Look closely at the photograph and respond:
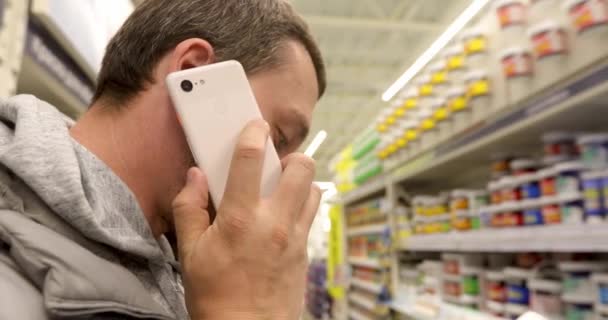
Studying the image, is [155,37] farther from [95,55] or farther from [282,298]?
[95,55]

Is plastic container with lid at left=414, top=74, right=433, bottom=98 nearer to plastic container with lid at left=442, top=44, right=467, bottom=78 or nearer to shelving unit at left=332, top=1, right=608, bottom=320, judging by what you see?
shelving unit at left=332, top=1, right=608, bottom=320

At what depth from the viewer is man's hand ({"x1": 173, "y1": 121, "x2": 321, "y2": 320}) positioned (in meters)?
0.60

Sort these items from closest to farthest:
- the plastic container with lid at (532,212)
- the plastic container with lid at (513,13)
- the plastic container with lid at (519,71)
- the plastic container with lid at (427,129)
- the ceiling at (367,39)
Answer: the plastic container with lid at (532,212), the plastic container with lid at (519,71), the plastic container with lid at (513,13), the plastic container with lid at (427,129), the ceiling at (367,39)

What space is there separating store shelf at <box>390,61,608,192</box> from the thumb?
1.20 meters

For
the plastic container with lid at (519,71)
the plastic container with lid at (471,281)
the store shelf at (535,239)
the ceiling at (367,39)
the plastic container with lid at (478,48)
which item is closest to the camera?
the store shelf at (535,239)

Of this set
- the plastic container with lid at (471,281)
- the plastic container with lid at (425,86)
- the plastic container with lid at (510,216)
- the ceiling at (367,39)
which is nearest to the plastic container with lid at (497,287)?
the plastic container with lid at (471,281)

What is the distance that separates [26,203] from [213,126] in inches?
10.8

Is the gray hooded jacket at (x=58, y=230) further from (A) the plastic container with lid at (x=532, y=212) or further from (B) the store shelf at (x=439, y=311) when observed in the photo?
(B) the store shelf at (x=439, y=311)

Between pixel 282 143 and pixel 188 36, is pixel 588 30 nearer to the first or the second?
pixel 282 143

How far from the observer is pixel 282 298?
2.06 feet

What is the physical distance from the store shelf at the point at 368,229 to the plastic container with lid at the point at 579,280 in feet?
5.03

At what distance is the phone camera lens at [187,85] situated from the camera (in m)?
0.74

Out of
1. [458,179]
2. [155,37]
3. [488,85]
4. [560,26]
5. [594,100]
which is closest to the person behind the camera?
[155,37]

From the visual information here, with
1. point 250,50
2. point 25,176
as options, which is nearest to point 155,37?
point 250,50
